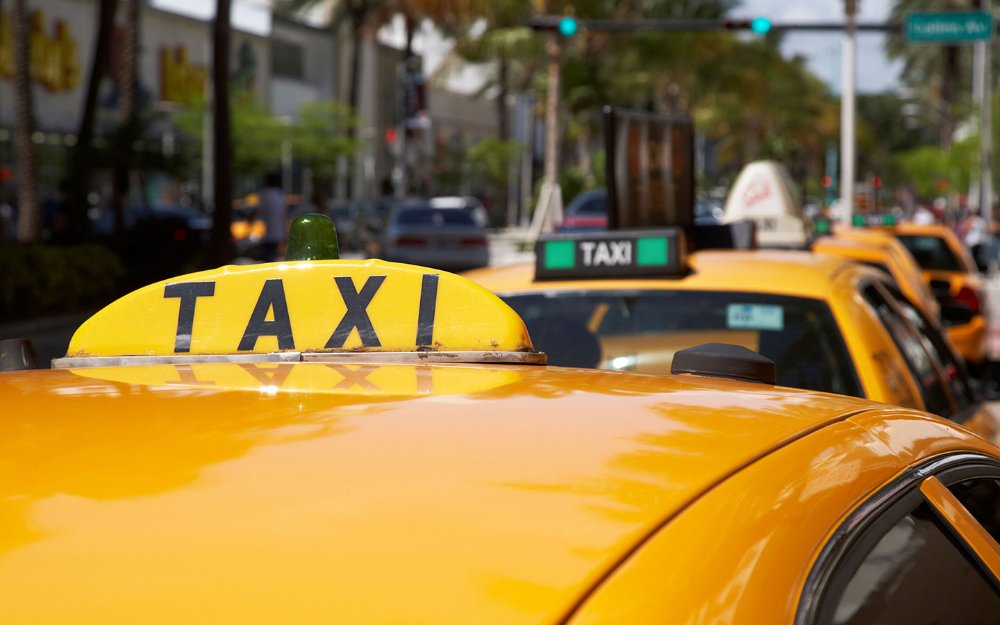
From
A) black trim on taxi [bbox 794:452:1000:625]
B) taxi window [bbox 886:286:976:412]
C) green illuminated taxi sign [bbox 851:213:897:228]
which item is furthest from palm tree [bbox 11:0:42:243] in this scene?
black trim on taxi [bbox 794:452:1000:625]

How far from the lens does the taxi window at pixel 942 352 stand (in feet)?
17.4

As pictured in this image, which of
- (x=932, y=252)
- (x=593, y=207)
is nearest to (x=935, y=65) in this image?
(x=593, y=207)

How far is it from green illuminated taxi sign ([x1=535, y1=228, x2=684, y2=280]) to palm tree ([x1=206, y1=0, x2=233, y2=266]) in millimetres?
18477

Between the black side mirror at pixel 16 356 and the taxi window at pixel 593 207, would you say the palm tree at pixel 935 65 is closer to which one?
the taxi window at pixel 593 207

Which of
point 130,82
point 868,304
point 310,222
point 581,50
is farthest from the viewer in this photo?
point 581,50

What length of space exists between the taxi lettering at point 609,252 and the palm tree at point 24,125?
1825 cm

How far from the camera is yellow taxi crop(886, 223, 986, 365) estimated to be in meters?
11.4

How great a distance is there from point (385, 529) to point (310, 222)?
1157mm

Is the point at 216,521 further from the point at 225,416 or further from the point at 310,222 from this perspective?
the point at 310,222

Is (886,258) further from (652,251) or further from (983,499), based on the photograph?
(983,499)

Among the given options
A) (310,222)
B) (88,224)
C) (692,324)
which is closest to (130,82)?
(88,224)

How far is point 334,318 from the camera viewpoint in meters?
2.29

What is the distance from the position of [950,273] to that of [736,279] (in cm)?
988

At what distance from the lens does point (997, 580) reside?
205 centimetres
